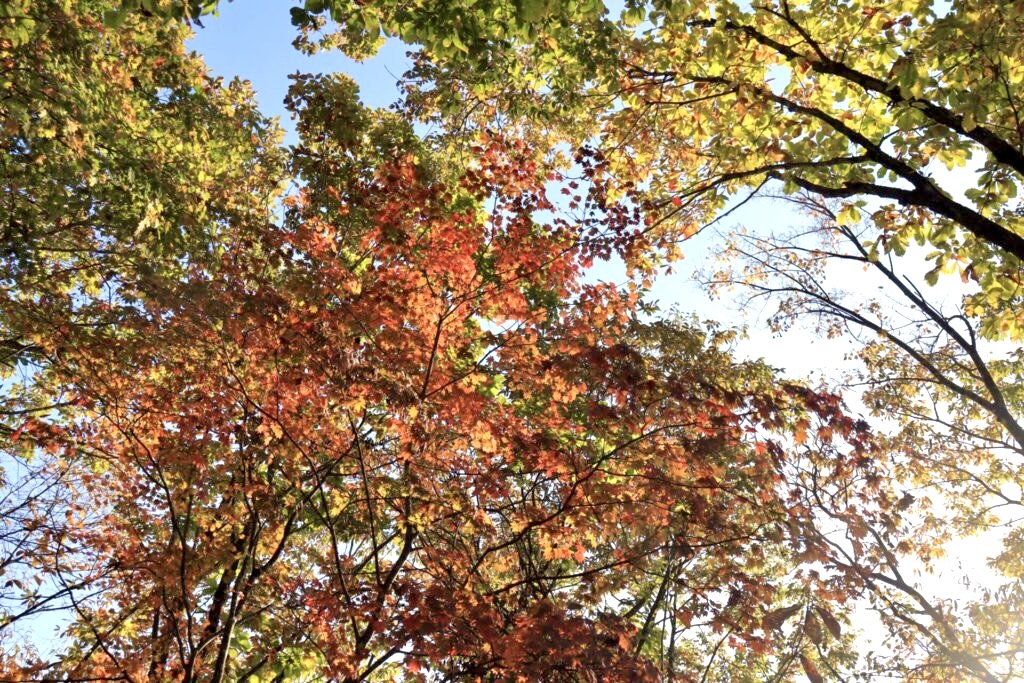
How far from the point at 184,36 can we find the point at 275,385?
544cm

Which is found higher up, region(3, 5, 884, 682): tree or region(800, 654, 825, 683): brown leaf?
region(3, 5, 884, 682): tree

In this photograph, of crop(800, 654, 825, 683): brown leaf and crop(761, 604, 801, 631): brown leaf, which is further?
crop(800, 654, 825, 683): brown leaf

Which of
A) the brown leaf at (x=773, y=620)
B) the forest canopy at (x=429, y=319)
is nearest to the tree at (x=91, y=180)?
the forest canopy at (x=429, y=319)

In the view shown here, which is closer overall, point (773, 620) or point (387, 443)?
point (773, 620)

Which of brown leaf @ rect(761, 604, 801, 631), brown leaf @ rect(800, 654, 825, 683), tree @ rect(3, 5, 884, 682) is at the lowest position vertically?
brown leaf @ rect(800, 654, 825, 683)

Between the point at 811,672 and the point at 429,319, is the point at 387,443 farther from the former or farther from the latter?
the point at 811,672

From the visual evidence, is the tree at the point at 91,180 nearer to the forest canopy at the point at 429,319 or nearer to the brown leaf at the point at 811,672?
the forest canopy at the point at 429,319

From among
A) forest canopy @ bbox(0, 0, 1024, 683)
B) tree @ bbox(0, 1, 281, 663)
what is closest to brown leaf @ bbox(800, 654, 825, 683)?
forest canopy @ bbox(0, 0, 1024, 683)

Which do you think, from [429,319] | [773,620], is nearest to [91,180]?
[429,319]

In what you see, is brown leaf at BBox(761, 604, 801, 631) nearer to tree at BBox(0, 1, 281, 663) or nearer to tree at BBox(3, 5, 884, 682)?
tree at BBox(3, 5, 884, 682)

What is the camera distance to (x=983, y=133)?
4.93m

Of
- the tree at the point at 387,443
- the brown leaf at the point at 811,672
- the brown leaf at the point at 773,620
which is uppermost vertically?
the tree at the point at 387,443

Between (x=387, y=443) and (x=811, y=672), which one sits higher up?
(x=387, y=443)

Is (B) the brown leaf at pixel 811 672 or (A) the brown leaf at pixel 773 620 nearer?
(A) the brown leaf at pixel 773 620
